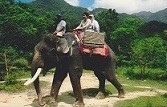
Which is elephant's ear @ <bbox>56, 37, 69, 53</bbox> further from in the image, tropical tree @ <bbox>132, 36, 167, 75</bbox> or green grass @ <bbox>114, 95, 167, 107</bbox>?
tropical tree @ <bbox>132, 36, 167, 75</bbox>

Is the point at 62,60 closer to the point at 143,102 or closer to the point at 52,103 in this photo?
the point at 52,103

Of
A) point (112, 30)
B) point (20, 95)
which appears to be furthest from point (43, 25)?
point (20, 95)

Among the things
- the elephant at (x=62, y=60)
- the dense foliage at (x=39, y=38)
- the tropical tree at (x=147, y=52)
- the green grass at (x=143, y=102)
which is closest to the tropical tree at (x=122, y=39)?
the dense foliage at (x=39, y=38)


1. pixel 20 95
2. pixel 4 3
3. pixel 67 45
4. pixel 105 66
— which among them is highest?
pixel 4 3

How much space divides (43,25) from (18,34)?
4.79 meters

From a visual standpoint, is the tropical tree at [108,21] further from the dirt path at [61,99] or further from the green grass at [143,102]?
the green grass at [143,102]

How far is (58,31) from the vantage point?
12617mm

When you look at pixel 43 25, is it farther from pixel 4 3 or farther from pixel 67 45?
pixel 67 45

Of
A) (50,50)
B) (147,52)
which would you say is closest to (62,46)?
(50,50)

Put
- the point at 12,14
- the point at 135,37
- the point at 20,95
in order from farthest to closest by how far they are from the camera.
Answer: the point at 135,37
the point at 12,14
the point at 20,95

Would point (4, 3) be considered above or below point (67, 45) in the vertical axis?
above

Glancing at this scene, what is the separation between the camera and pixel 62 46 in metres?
11.9

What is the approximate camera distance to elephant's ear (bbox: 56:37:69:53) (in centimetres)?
1185

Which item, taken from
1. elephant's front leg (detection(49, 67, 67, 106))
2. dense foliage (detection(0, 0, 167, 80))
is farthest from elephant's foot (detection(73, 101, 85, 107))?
dense foliage (detection(0, 0, 167, 80))
